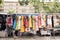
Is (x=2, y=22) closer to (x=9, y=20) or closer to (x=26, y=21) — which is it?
(x=9, y=20)

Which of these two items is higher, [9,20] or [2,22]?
[9,20]

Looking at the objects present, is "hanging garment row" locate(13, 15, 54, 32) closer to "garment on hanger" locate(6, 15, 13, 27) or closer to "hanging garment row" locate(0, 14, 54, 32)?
Result: "hanging garment row" locate(0, 14, 54, 32)

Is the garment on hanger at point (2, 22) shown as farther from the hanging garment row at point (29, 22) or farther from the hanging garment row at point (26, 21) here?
the hanging garment row at point (29, 22)

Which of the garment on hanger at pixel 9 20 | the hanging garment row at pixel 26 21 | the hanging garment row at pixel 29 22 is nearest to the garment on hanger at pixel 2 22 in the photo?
the hanging garment row at pixel 26 21

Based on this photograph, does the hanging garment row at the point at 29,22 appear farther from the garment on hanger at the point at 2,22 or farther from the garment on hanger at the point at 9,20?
the garment on hanger at the point at 2,22

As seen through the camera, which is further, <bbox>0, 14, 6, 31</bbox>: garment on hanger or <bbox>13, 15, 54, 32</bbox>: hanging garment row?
<bbox>0, 14, 6, 31</bbox>: garment on hanger

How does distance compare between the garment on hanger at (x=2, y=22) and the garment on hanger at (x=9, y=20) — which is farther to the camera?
the garment on hanger at (x=2, y=22)

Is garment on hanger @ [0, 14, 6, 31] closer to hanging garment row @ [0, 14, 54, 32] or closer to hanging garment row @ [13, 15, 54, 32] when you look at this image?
hanging garment row @ [0, 14, 54, 32]

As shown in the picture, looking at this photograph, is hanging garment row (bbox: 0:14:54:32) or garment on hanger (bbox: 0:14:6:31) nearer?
hanging garment row (bbox: 0:14:54:32)

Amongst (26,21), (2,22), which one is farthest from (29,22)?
(2,22)

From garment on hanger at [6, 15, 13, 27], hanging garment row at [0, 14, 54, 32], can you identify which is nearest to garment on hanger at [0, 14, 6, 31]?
hanging garment row at [0, 14, 54, 32]

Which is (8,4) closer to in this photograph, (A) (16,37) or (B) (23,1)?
(B) (23,1)

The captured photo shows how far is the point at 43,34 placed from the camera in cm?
945

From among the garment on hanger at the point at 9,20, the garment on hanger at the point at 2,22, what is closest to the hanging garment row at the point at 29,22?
the garment on hanger at the point at 9,20
